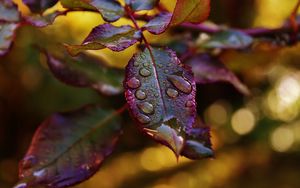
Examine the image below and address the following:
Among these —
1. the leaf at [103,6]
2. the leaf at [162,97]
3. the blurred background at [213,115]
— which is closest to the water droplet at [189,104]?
the leaf at [162,97]

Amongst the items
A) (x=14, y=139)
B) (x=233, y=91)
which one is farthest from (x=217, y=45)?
(x=14, y=139)

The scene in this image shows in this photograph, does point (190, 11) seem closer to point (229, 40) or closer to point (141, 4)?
point (141, 4)

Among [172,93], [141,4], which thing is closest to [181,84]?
[172,93]

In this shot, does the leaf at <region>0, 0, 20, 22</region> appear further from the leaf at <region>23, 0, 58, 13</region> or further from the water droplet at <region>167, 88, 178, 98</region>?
the water droplet at <region>167, 88, 178, 98</region>

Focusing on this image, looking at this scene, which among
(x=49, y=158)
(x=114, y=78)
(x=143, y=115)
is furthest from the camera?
(x=114, y=78)

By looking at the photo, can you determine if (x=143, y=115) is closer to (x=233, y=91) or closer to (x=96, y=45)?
(x=96, y=45)

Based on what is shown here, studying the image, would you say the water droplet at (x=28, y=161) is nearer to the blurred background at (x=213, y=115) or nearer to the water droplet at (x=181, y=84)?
the water droplet at (x=181, y=84)
